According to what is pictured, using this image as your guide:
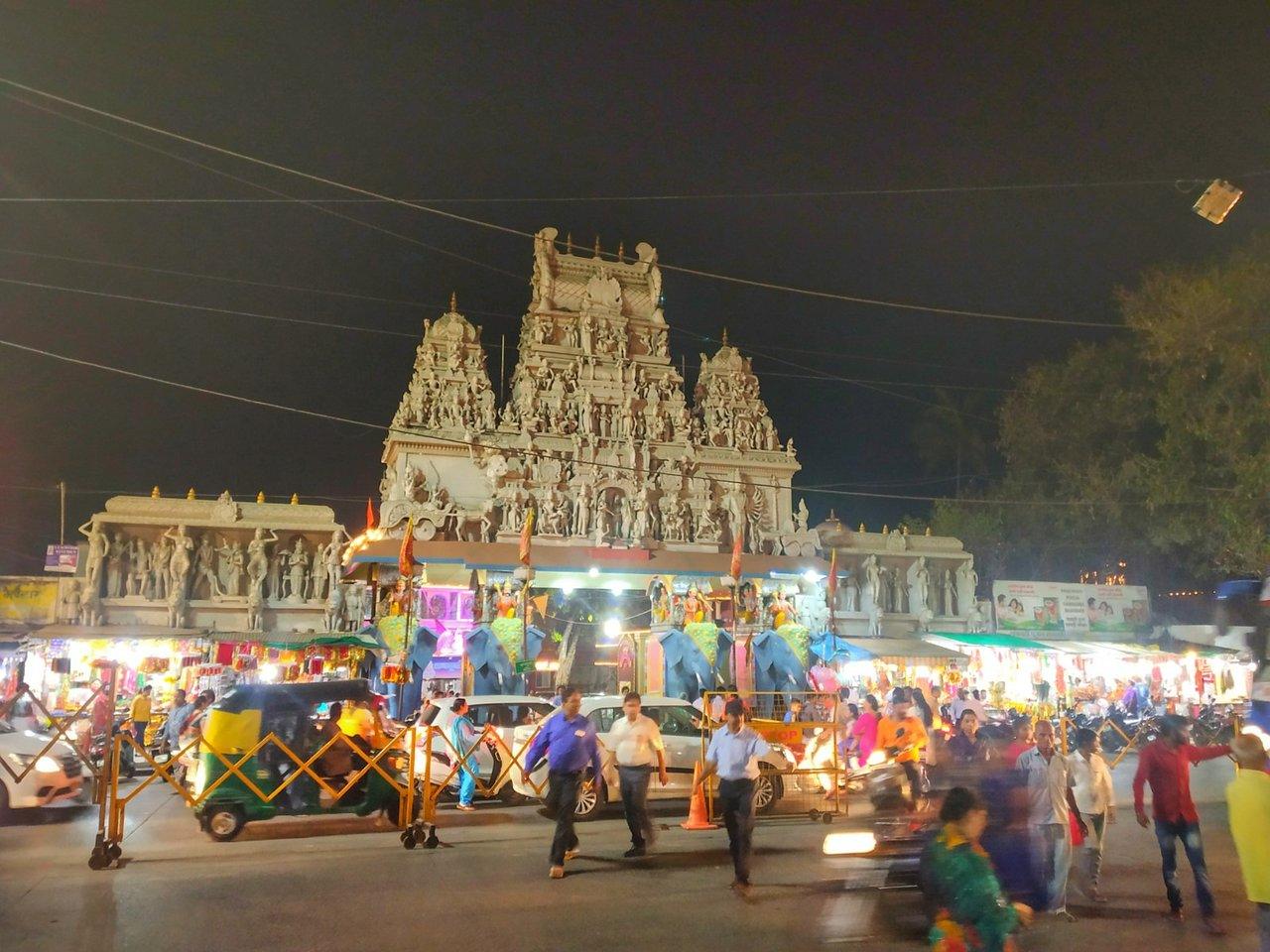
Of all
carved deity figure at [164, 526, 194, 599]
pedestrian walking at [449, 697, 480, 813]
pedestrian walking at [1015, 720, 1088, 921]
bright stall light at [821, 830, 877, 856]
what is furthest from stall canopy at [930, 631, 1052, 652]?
carved deity figure at [164, 526, 194, 599]

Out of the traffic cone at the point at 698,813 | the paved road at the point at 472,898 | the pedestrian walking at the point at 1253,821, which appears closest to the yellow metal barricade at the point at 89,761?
the paved road at the point at 472,898

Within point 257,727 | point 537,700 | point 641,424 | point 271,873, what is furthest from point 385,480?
point 271,873

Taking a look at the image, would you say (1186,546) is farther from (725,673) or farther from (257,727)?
(257,727)

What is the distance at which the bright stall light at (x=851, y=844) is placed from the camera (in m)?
7.25

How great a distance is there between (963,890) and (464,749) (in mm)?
10047

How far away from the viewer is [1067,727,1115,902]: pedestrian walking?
25.2 ft

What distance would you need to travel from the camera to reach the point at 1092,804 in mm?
7746

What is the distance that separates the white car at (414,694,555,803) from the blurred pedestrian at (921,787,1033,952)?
9.13 metres

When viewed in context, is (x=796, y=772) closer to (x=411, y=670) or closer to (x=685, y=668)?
(x=685, y=668)

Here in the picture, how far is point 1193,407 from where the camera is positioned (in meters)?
26.2

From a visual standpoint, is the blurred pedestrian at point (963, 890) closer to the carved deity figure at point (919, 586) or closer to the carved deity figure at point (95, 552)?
the carved deity figure at point (95, 552)

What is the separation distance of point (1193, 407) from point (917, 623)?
478 inches

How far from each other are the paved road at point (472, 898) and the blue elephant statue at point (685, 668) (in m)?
13.7

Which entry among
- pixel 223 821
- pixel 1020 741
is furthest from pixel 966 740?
pixel 223 821
